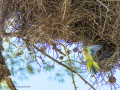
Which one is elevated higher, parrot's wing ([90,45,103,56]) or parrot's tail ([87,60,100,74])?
parrot's wing ([90,45,103,56])

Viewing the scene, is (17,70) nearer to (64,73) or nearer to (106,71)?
(64,73)

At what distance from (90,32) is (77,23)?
0.39ft

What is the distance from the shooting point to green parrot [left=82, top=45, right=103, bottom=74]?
3.66 feet

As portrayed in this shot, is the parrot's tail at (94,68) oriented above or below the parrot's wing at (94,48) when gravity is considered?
below

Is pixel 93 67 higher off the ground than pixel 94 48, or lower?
lower

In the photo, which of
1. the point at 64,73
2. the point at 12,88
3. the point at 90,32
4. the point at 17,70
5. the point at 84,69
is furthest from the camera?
the point at 64,73

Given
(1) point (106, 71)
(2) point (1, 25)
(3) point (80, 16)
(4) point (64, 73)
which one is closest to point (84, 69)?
(1) point (106, 71)

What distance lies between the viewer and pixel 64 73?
1.61 m

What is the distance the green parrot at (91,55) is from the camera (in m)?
1.12

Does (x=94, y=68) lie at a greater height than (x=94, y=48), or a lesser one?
lesser

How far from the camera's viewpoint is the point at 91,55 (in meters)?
1.15

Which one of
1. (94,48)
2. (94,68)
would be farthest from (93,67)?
(94,48)

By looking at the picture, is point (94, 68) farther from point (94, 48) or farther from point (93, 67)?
point (94, 48)

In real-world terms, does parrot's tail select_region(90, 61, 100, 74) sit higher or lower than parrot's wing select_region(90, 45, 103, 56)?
lower
